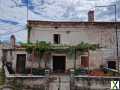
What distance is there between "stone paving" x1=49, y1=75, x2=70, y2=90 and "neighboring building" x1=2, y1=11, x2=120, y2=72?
631 cm

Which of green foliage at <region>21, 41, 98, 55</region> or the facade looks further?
the facade

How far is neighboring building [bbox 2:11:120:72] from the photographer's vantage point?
40.2m

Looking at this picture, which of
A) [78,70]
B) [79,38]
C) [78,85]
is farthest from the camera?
[79,38]

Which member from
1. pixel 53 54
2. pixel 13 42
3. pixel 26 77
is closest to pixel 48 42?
pixel 53 54

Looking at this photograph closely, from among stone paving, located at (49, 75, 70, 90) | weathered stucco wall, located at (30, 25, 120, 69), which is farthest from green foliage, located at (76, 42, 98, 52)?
stone paving, located at (49, 75, 70, 90)

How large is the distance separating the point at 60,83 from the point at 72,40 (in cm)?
940

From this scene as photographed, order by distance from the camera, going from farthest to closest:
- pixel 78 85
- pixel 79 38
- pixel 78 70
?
pixel 79 38, pixel 78 70, pixel 78 85

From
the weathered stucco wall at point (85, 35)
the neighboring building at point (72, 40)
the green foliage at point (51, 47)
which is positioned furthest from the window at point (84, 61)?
the weathered stucco wall at point (85, 35)

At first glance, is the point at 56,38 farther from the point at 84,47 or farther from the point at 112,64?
the point at 112,64

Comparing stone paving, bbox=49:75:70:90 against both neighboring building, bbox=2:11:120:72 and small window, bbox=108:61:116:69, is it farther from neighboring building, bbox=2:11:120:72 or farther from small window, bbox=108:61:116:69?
small window, bbox=108:61:116:69

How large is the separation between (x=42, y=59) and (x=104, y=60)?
675 cm

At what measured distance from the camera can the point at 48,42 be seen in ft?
135

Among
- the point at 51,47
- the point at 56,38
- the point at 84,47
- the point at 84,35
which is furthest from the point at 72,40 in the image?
the point at 51,47

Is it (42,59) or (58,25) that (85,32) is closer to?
(58,25)
